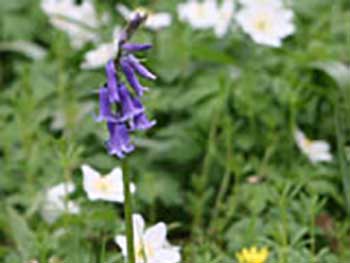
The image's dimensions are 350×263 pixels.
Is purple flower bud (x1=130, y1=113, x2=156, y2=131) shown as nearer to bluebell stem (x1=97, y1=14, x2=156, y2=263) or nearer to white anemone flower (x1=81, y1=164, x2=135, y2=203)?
bluebell stem (x1=97, y1=14, x2=156, y2=263)

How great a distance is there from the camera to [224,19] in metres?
3.95

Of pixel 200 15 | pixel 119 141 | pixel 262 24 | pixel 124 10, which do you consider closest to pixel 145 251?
pixel 119 141

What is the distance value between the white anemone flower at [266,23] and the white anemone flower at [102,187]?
1079 millimetres

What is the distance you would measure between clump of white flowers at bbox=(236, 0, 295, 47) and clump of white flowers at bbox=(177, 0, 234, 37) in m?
0.06

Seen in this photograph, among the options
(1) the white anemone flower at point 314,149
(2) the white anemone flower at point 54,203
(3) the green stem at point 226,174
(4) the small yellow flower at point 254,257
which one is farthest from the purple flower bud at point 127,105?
(1) the white anemone flower at point 314,149

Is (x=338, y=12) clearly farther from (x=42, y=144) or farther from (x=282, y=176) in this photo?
(x=42, y=144)

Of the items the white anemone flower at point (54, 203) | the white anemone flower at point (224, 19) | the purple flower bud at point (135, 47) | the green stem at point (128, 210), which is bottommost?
the green stem at point (128, 210)

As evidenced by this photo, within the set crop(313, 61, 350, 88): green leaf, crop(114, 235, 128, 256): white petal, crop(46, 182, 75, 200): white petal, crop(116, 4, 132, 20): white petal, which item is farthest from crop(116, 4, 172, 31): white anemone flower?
crop(114, 235, 128, 256): white petal

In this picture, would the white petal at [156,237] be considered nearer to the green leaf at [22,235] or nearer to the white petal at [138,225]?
the white petal at [138,225]

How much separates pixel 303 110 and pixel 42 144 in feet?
3.62

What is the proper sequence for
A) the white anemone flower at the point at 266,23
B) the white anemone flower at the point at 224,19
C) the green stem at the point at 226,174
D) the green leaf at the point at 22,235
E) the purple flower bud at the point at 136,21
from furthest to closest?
the white anemone flower at the point at 224,19 < the white anemone flower at the point at 266,23 < the green stem at the point at 226,174 < the green leaf at the point at 22,235 < the purple flower bud at the point at 136,21

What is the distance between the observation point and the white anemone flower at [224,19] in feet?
12.9

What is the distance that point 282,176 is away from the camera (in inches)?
138

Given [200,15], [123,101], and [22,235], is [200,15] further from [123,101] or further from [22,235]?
[123,101]
